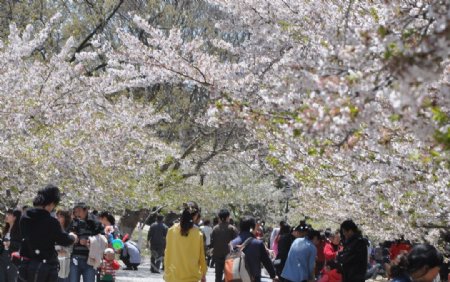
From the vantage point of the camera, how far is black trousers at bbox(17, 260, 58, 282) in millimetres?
9133

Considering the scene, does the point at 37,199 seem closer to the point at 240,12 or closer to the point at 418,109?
the point at 240,12

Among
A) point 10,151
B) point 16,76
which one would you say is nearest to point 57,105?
point 16,76

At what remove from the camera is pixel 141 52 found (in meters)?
10.8

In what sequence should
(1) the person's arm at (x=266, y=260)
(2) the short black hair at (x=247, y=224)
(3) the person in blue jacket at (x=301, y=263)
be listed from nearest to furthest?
1. (1) the person's arm at (x=266, y=260)
2. (3) the person in blue jacket at (x=301, y=263)
3. (2) the short black hair at (x=247, y=224)

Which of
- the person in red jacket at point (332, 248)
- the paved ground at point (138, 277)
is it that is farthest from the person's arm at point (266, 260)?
the paved ground at point (138, 277)

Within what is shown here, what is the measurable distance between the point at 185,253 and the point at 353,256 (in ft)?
6.29

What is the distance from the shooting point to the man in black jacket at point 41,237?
357 inches

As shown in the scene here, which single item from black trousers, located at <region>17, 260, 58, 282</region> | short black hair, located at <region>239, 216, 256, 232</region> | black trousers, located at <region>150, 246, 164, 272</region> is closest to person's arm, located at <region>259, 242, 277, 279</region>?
short black hair, located at <region>239, 216, 256, 232</region>

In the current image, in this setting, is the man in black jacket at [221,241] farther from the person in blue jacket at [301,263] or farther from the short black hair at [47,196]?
the short black hair at [47,196]

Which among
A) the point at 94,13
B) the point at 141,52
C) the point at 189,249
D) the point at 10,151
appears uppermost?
the point at 94,13

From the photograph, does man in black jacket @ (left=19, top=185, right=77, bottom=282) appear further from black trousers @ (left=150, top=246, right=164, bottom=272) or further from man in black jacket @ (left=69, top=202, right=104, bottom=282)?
black trousers @ (left=150, top=246, right=164, bottom=272)

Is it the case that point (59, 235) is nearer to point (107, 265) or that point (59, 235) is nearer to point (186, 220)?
point (186, 220)

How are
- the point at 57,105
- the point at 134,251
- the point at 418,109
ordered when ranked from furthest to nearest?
the point at 134,251
the point at 57,105
the point at 418,109

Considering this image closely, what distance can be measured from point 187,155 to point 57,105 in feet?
38.1
